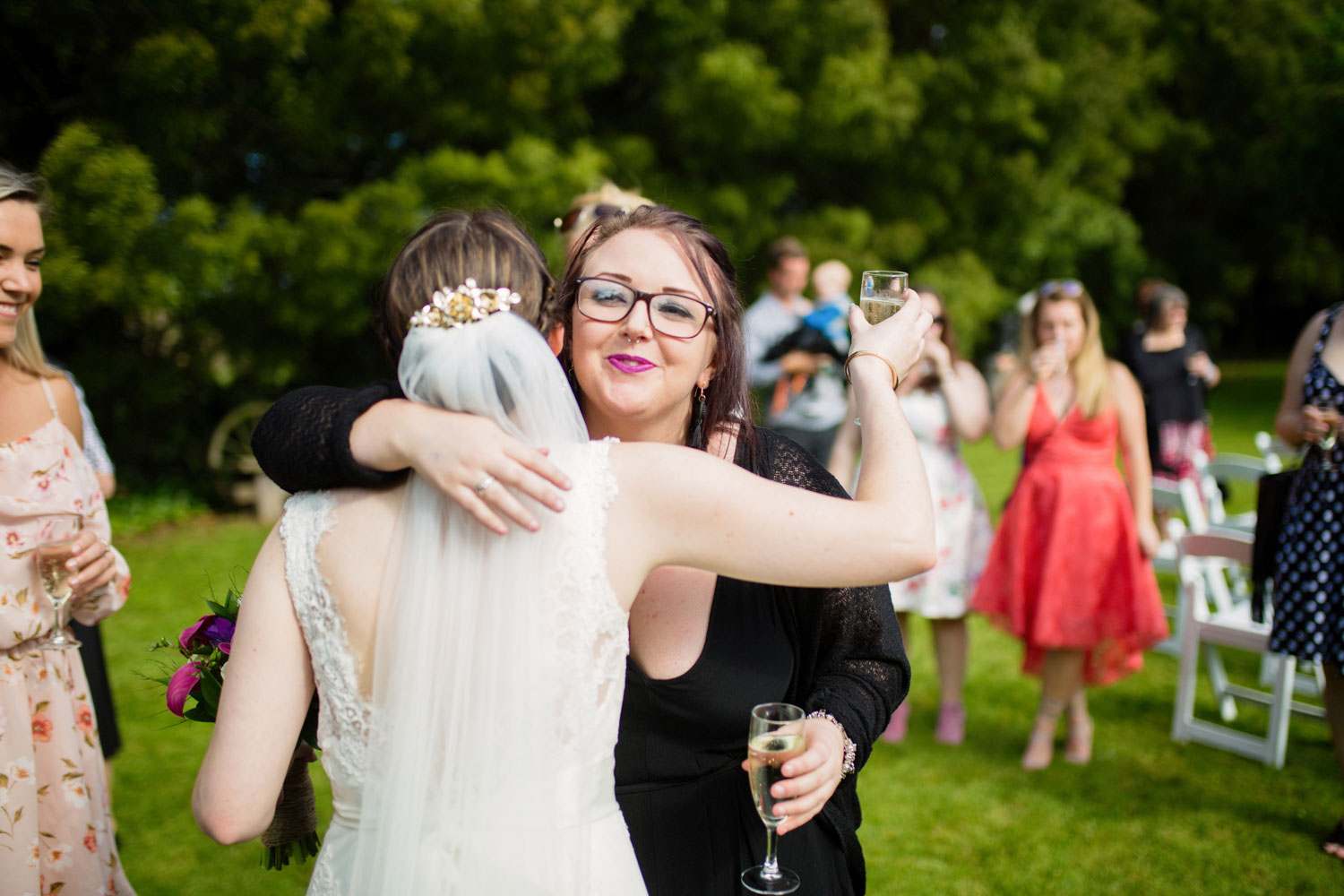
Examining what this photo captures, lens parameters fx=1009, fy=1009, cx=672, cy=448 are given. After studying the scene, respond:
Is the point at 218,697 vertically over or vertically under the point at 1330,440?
under

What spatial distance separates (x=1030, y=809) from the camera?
15.0 ft

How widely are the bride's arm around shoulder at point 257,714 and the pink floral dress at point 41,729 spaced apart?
52.9 inches

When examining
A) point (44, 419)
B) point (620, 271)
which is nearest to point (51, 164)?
point (44, 419)

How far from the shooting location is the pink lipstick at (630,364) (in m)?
2.00

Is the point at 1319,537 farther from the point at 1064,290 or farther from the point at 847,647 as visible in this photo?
the point at 847,647

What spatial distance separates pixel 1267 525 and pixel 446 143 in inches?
347

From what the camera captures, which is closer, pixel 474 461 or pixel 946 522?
pixel 474 461

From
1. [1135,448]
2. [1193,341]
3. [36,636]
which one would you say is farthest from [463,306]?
[1193,341]

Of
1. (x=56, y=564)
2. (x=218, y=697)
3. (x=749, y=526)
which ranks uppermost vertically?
(x=749, y=526)

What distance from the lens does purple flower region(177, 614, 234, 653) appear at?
2047mm

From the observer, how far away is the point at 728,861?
2.02m

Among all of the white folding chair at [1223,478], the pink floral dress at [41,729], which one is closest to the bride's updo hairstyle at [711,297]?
the pink floral dress at [41,729]

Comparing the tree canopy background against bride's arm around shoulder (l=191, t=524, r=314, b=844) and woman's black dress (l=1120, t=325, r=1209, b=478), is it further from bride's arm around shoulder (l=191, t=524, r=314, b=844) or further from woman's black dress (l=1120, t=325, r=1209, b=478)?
woman's black dress (l=1120, t=325, r=1209, b=478)

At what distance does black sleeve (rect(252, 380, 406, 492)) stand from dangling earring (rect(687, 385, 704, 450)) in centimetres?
81
